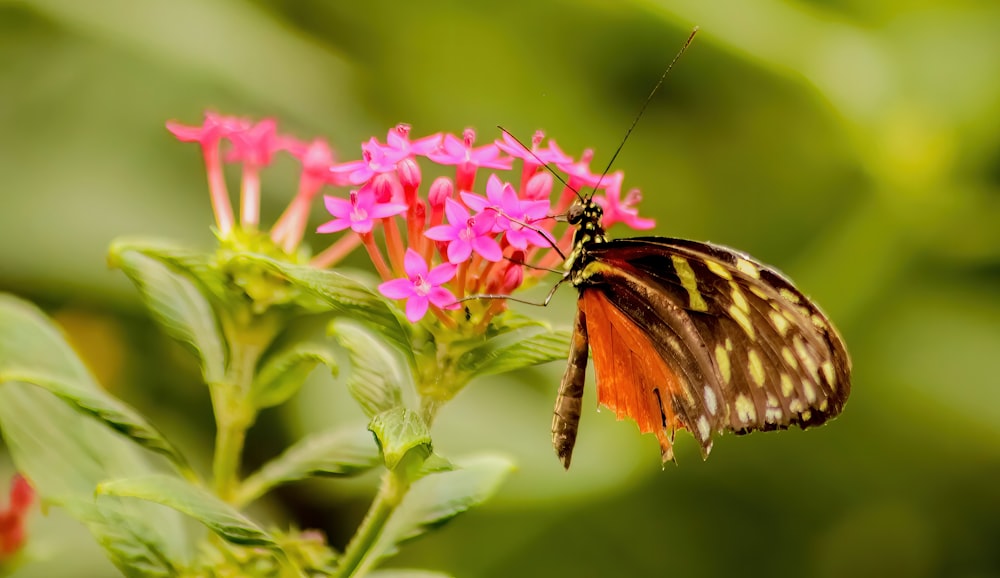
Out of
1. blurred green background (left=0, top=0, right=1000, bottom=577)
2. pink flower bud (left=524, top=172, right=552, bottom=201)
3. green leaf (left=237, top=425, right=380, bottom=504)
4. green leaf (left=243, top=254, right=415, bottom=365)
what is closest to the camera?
green leaf (left=243, top=254, right=415, bottom=365)

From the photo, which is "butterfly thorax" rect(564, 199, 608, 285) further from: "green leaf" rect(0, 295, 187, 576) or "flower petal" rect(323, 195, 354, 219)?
"green leaf" rect(0, 295, 187, 576)

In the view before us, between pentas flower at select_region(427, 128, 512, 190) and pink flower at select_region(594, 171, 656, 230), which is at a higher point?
pink flower at select_region(594, 171, 656, 230)

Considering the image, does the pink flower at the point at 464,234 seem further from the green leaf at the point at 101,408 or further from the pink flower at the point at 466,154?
the green leaf at the point at 101,408

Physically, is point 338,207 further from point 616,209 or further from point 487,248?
point 616,209

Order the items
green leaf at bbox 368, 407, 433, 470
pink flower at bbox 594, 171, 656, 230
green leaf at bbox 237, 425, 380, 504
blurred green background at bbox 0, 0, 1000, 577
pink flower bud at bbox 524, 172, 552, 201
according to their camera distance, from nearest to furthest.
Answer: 1. green leaf at bbox 368, 407, 433, 470
2. green leaf at bbox 237, 425, 380, 504
3. pink flower bud at bbox 524, 172, 552, 201
4. pink flower at bbox 594, 171, 656, 230
5. blurred green background at bbox 0, 0, 1000, 577

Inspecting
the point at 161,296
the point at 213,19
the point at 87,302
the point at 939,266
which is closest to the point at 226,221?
the point at 161,296

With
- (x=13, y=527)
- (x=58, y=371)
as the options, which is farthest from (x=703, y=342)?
(x=13, y=527)

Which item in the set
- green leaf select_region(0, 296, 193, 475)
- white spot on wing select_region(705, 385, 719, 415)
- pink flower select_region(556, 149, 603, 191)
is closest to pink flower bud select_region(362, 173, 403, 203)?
pink flower select_region(556, 149, 603, 191)

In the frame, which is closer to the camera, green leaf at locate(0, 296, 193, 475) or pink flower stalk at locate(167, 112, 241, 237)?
green leaf at locate(0, 296, 193, 475)
